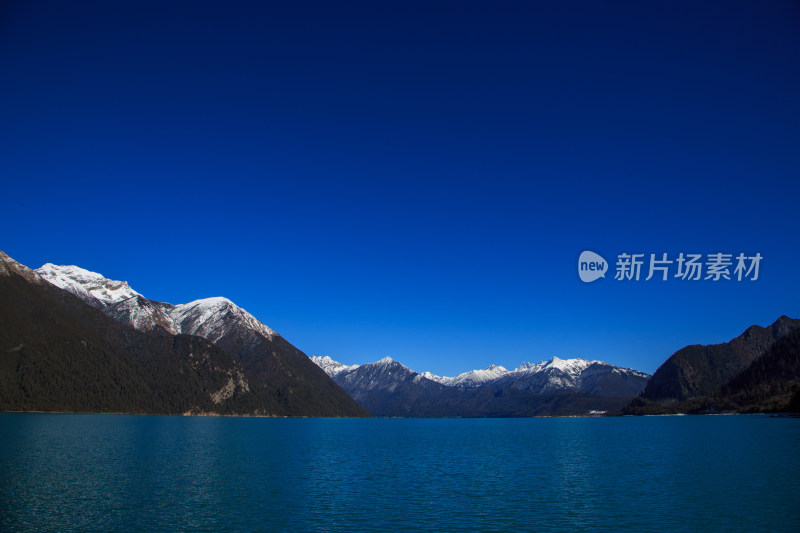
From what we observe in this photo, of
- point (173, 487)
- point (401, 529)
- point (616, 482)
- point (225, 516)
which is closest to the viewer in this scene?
point (401, 529)

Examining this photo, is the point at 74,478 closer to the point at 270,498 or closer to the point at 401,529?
the point at 270,498

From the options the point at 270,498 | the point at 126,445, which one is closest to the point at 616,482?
the point at 270,498

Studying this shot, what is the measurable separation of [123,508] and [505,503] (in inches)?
1480

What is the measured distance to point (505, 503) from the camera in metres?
49.3

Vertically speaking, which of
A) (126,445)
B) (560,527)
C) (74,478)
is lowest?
(126,445)

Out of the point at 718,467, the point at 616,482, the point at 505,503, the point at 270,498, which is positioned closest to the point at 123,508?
the point at 270,498

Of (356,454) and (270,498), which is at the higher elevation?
(270,498)

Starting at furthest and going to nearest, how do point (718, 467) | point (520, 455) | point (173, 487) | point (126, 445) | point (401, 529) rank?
1. point (126, 445)
2. point (520, 455)
3. point (718, 467)
4. point (173, 487)
5. point (401, 529)

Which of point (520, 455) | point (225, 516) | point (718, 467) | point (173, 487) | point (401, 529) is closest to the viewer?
point (401, 529)

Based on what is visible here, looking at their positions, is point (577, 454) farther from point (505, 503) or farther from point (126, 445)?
point (126, 445)

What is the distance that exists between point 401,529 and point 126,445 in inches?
3598

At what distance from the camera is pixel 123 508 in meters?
45.9

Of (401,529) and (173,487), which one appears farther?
(173,487)

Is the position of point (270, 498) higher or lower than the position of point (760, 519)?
lower
